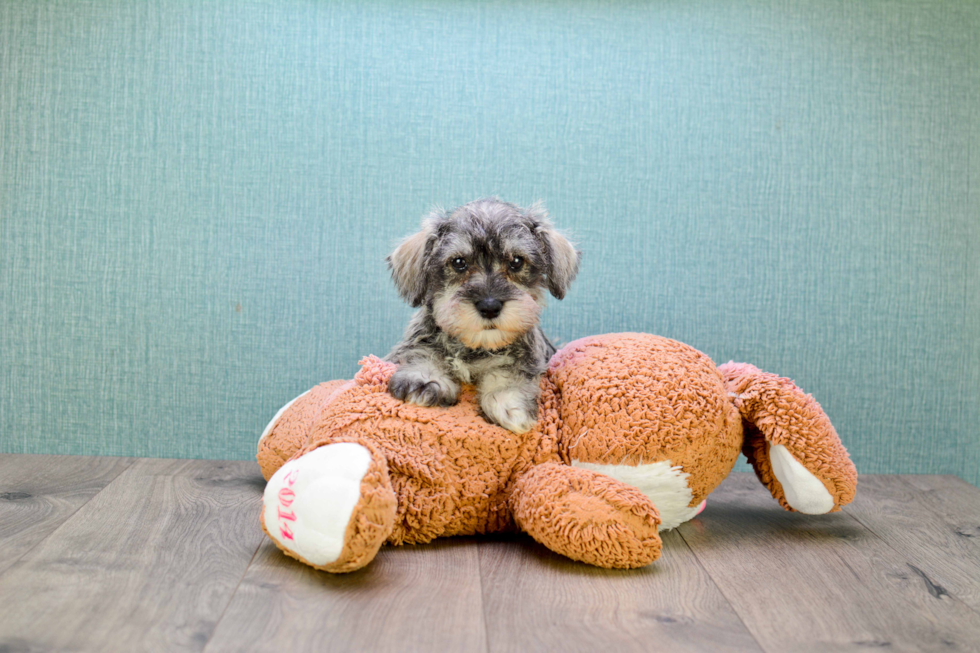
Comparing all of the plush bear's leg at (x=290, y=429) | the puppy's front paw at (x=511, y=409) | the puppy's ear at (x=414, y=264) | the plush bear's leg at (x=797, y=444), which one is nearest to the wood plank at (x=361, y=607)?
the puppy's front paw at (x=511, y=409)

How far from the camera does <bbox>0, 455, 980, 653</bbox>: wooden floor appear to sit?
1365mm

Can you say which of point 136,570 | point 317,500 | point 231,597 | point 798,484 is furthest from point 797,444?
point 136,570

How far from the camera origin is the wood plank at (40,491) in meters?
1.82

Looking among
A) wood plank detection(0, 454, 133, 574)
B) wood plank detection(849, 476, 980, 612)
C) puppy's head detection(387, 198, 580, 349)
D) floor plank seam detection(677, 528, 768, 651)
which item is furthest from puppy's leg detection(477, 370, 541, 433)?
wood plank detection(0, 454, 133, 574)

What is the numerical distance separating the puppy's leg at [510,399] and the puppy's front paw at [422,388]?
84 millimetres

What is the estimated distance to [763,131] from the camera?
2.67 m

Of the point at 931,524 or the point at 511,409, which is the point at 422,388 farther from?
the point at 931,524

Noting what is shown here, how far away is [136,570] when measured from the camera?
163cm

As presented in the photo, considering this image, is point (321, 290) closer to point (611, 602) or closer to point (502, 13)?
point (502, 13)

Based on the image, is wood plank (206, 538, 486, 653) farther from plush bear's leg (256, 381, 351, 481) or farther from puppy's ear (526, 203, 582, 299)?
puppy's ear (526, 203, 582, 299)

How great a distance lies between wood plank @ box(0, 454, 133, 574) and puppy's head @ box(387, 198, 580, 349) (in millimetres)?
1081

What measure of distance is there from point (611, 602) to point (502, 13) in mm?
1983

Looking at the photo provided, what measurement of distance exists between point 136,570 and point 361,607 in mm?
537

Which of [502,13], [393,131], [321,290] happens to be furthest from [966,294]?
[321,290]
